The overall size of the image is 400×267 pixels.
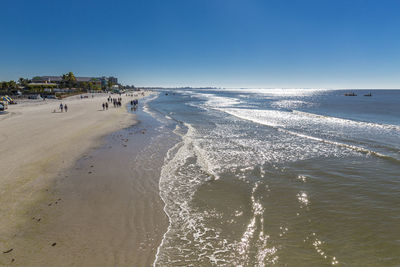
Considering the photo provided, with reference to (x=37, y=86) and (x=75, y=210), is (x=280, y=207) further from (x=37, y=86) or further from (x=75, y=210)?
(x=37, y=86)

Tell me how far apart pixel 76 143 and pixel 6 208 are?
32.8ft

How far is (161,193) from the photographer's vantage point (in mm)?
9219

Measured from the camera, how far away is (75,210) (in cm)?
773

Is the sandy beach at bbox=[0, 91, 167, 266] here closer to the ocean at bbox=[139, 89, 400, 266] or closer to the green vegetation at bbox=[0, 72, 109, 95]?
the ocean at bbox=[139, 89, 400, 266]

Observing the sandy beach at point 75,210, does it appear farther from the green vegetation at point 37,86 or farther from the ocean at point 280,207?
the green vegetation at point 37,86

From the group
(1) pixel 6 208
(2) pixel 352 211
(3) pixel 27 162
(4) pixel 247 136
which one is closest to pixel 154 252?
(1) pixel 6 208

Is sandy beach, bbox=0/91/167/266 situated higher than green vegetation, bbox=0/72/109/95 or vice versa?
green vegetation, bbox=0/72/109/95

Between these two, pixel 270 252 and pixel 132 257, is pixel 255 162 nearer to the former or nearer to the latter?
pixel 270 252

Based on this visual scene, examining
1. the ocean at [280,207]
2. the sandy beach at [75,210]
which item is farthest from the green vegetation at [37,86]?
the ocean at [280,207]

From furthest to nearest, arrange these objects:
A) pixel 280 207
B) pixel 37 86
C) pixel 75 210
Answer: pixel 37 86 → pixel 280 207 → pixel 75 210

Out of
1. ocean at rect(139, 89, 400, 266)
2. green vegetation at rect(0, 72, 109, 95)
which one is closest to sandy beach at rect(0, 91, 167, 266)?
ocean at rect(139, 89, 400, 266)

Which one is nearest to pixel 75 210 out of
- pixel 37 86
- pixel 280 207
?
pixel 280 207

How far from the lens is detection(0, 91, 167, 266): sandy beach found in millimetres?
5633

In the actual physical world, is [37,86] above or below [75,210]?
above
